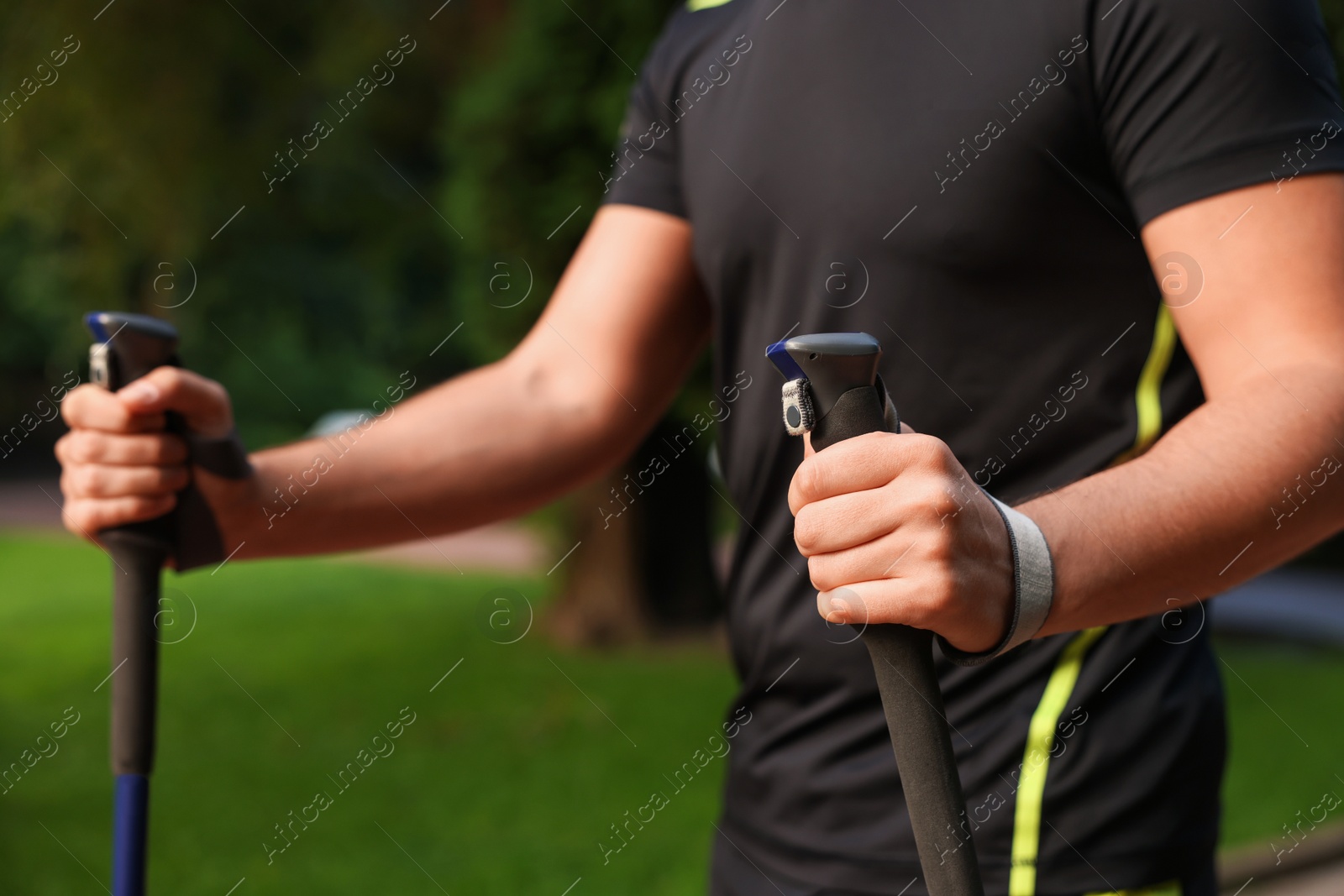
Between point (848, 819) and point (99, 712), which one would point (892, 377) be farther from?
point (99, 712)

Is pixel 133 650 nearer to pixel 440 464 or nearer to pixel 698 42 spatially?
pixel 440 464

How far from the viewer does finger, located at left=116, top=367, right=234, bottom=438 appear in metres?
1.46

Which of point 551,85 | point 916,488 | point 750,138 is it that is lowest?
point 916,488

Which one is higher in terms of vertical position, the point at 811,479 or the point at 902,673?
the point at 811,479

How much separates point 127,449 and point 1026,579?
103 centimetres

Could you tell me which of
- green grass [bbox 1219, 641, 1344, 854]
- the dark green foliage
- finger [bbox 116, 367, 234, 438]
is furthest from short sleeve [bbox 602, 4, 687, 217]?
the dark green foliage

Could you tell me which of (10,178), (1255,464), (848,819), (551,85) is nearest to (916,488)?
(1255,464)

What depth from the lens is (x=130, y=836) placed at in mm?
1460

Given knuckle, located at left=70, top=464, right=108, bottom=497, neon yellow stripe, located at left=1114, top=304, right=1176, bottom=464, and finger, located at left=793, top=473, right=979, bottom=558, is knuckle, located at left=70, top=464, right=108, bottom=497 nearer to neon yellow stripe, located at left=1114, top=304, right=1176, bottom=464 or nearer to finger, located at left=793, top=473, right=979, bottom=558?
finger, located at left=793, top=473, right=979, bottom=558

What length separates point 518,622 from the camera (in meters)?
10.5

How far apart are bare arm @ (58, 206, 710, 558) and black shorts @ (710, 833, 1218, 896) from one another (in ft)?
1.78

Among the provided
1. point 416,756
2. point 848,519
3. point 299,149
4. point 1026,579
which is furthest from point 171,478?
point 299,149

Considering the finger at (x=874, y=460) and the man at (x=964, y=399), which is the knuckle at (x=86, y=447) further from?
the finger at (x=874, y=460)

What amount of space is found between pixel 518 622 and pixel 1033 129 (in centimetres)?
953
